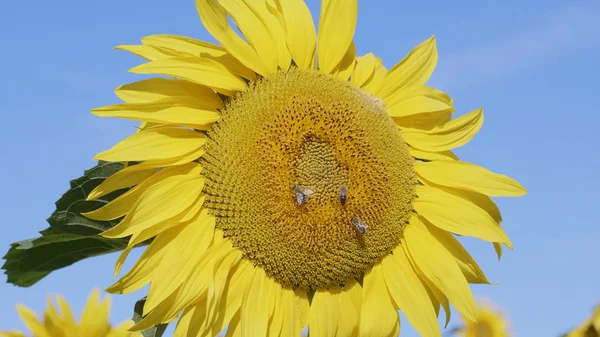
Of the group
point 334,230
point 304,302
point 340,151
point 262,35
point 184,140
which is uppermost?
point 262,35

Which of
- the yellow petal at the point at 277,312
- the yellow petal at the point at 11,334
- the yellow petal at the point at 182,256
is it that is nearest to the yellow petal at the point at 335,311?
the yellow petal at the point at 277,312

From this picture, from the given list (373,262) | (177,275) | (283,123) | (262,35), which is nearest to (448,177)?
(373,262)

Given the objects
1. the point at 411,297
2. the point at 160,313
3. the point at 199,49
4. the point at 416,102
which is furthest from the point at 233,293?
the point at 416,102

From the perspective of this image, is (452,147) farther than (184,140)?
Yes

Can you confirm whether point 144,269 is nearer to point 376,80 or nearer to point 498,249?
point 376,80

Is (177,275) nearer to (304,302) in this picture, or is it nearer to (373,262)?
(304,302)

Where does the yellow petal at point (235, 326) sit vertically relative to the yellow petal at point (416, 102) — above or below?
below

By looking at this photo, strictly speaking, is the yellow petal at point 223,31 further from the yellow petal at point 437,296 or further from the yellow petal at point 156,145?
the yellow petal at point 437,296
